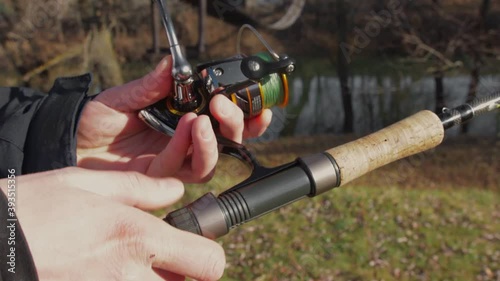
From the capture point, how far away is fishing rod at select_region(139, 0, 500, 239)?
1.15 m

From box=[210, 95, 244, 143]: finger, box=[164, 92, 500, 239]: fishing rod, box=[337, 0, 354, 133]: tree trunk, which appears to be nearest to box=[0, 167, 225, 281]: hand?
box=[164, 92, 500, 239]: fishing rod

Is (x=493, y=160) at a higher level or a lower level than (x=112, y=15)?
lower

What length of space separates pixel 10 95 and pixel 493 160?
6.10 meters

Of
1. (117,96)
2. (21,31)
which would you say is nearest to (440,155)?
(117,96)

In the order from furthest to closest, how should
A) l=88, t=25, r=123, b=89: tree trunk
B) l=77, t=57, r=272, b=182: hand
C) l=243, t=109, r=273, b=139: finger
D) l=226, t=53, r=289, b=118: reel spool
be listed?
l=88, t=25, r=123, b=89: tree trunk < l=243, t=109, r=273, b=139: finger < l=226, t=53, r=289, b=118: reel spool < l=77, t=57, r=272, b=182: hand

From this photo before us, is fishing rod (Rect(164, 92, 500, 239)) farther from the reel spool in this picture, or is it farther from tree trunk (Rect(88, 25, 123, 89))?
tree trunk (Rect(88, 25, 123, 89))

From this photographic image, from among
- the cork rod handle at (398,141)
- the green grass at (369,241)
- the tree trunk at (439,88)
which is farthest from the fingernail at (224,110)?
Answer: the tree trunk at (439,88)

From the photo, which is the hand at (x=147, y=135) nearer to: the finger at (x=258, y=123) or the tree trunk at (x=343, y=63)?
the finger at (x=258, y=123)

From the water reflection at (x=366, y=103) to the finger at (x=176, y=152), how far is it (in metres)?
5.88

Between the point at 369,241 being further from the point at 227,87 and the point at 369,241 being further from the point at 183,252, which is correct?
the point at 183,252

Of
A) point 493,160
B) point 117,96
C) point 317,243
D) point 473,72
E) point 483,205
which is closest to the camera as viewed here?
point 117,96

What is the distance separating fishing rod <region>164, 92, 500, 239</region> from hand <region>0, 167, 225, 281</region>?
0.34ft

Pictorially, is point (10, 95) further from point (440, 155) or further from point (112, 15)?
point (112, 15)

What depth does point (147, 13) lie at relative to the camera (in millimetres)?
8461
